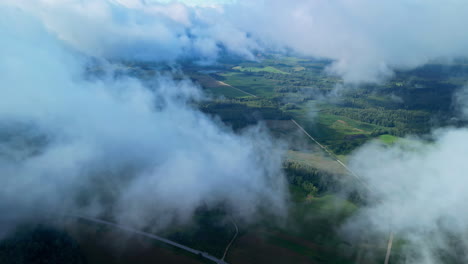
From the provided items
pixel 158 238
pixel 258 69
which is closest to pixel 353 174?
pixel 158 238

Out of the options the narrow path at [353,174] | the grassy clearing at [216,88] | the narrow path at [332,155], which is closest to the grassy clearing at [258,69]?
the grassy clearing at [216,88]

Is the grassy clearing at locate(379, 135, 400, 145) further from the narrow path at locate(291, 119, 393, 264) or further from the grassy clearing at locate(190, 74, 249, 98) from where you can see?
the grassy clearing at locate(190, 74, 249, 98)

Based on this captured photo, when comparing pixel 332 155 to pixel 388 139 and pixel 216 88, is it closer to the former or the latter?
pixel 388 139

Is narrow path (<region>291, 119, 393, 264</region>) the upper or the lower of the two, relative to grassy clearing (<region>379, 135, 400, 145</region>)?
lower

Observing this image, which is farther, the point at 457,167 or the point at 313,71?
the point at 313,71

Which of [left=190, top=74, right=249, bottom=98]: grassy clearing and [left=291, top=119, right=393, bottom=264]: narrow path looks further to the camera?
[left=190, top=74, right=249, bottom=98]: grassy clearing

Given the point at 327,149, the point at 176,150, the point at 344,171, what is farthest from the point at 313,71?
the point at 176,150

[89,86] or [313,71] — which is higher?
[313,71]

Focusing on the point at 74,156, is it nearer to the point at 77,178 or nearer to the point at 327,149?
the point at 77,178

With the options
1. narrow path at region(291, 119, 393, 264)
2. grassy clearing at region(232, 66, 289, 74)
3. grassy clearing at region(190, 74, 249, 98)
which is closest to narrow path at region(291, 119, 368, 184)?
narrow path at region(291, 119, 393, 264)

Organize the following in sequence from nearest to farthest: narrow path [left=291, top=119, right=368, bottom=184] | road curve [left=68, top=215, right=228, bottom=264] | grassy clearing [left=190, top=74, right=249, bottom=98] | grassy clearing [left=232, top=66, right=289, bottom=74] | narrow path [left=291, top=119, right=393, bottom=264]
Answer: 1. road curve [left=68, top=215, right=228, bottom=264]
2. narrow path [left=291, top=119, right=393, bottom=264]
3. narrow path [left=291, top=119, right=368, bottom=184]
4. grassy clearing [left=190, top=74, right=249, bottom=98]
5. grassy clearing [left=232, top=66, right=289, bottom=74]

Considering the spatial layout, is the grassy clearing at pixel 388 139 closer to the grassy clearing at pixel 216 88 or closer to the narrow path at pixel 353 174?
the narrow path at pixel 353 174
